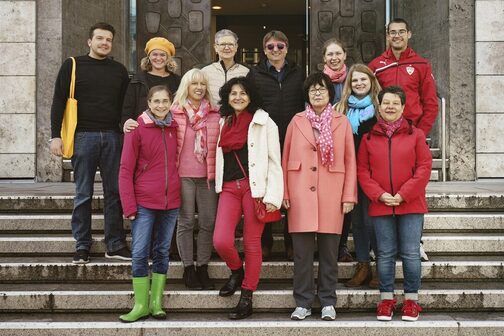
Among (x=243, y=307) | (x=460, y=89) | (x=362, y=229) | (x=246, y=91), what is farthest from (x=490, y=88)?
(x=243, y=307)

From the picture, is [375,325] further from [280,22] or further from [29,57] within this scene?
[280,22]

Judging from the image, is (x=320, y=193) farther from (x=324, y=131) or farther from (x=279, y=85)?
(x=279, y=85)

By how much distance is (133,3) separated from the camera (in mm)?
10367

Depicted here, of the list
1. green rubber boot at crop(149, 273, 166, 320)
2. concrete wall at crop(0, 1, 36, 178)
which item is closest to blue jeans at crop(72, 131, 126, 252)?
green rubber boot at crop(149, 273, 166, 320)

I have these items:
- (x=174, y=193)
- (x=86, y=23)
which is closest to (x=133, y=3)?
(x=86, y=23)

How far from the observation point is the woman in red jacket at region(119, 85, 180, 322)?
419 centimetres

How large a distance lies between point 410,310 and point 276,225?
172cm

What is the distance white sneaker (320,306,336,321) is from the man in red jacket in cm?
182

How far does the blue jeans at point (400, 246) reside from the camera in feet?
13.8

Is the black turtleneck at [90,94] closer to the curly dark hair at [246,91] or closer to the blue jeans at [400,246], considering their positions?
the curly dark hair at [246,91]

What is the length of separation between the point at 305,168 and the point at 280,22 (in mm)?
14381

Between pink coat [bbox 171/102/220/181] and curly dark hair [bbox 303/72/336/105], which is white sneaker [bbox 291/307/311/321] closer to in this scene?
pink coat [bbox 171/102/220/181]

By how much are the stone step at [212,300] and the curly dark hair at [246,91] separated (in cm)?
153

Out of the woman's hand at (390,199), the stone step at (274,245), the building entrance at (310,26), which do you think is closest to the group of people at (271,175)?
the woman's hand at (390,199)
